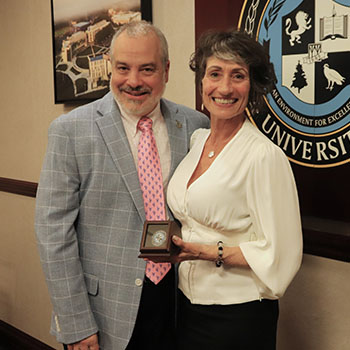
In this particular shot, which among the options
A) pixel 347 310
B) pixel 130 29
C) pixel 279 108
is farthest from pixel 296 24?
pixel 347 310

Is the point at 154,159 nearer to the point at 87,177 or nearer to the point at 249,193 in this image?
the point at 87,177

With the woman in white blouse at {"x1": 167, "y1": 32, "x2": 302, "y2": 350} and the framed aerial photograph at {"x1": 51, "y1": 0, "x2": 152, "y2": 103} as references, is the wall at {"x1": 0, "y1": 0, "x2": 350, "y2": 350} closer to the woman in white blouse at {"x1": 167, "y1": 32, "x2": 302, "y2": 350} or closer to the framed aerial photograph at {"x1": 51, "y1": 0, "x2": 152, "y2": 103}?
the framed aerial photograph at {"x1": 51, "y1": 0, "x2": 152, "y2": 103}

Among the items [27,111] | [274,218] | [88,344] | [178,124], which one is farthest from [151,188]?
[27,111]

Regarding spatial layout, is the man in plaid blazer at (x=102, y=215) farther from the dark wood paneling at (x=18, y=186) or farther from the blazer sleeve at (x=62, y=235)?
the dark wood paneling at (x=18, y=186)

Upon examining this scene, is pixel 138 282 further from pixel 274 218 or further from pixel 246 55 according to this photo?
pixel 246 55

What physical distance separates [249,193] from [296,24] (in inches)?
28.7

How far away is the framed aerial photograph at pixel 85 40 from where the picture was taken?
2584mm

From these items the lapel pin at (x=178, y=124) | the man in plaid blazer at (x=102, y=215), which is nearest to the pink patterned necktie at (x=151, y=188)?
the man in plaid blazer at (x=102, y=215)

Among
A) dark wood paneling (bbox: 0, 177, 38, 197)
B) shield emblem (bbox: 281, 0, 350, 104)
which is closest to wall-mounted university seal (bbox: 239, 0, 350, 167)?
shield emblem (bbox: 281, 0, 350, 104)

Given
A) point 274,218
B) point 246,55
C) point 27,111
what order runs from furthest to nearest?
point 27,111 < point 246,55 < point 274,218

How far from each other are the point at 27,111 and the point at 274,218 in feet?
8.04

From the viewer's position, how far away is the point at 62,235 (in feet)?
5.82

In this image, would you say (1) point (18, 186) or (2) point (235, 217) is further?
(1) point (18, 186)

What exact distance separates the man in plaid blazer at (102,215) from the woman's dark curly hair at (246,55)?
219 millimetres
